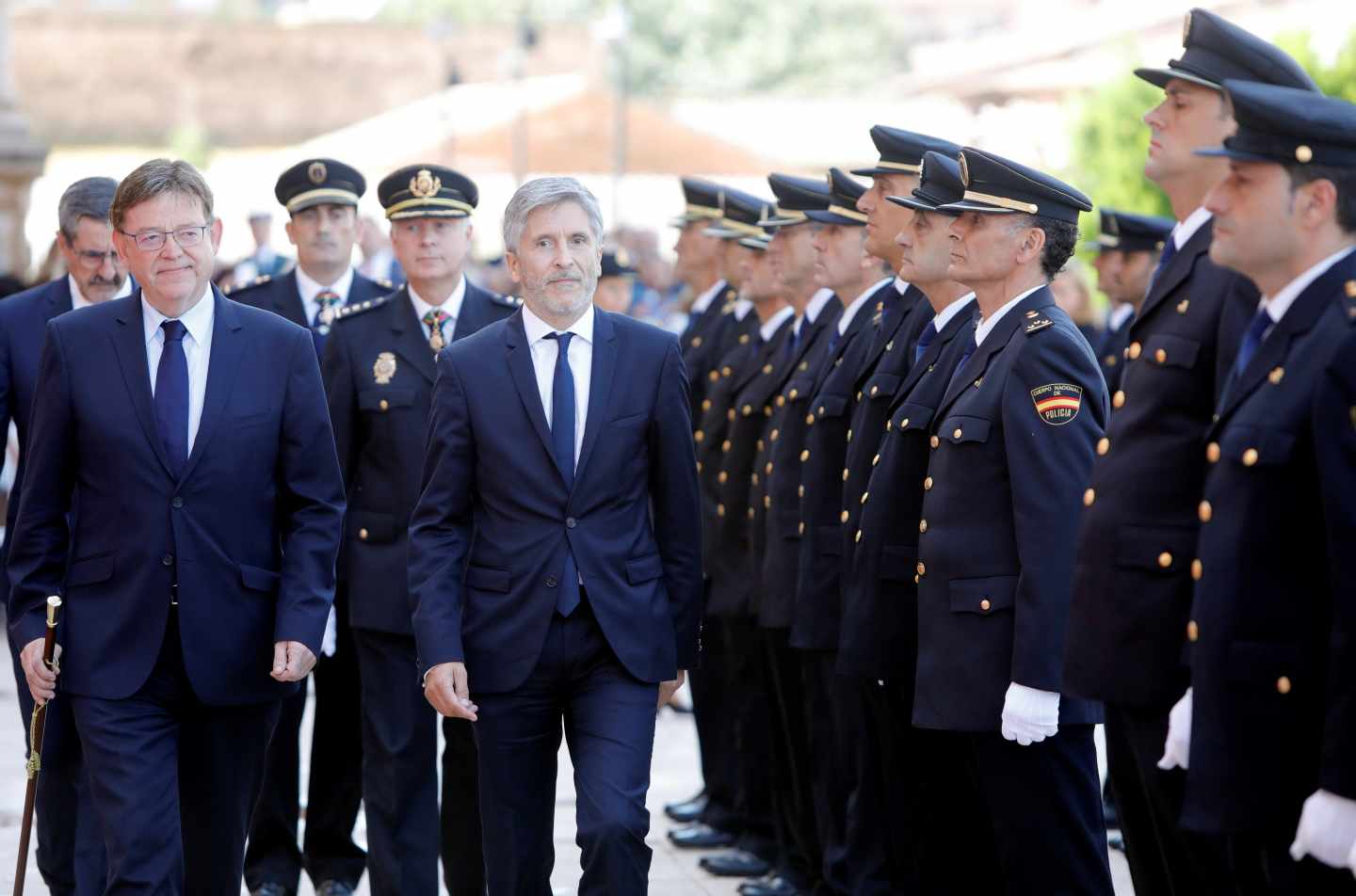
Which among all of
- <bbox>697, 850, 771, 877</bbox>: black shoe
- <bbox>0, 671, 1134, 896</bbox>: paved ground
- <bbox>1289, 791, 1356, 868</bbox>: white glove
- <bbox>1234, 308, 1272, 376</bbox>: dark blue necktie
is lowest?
<bbox>0, 671, 1134, 896</bbox>: paved ground

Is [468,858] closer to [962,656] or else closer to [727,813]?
[727,813]

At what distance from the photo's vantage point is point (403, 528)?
6.52 metres

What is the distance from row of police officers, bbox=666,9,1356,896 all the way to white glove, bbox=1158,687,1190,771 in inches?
0.4

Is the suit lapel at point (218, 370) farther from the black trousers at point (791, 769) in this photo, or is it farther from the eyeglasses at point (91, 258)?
the black trousers at point (791, 769)

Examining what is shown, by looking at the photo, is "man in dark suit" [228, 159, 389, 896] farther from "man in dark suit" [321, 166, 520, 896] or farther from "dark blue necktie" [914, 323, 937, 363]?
"dark blue necktie" [914, 323, 937, 363]

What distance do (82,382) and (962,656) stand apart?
2343 millimetres

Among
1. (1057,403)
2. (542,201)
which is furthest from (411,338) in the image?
(1057,403)

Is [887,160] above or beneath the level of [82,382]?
above

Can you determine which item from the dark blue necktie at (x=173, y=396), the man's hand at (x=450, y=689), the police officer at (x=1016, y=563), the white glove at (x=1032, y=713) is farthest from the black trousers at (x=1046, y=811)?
the dark blue necktie at (x=173, y=396)

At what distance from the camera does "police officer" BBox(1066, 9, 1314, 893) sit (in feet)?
13.2

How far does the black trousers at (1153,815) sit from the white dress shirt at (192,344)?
247cm

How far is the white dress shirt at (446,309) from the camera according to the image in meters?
6.73

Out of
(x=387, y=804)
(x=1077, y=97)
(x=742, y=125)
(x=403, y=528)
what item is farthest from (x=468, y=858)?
(x=742, y=125)

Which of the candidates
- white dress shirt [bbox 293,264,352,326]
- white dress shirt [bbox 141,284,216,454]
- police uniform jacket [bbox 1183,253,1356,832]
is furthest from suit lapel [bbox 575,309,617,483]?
white dress shirt [bbox 293,264,352,326]
